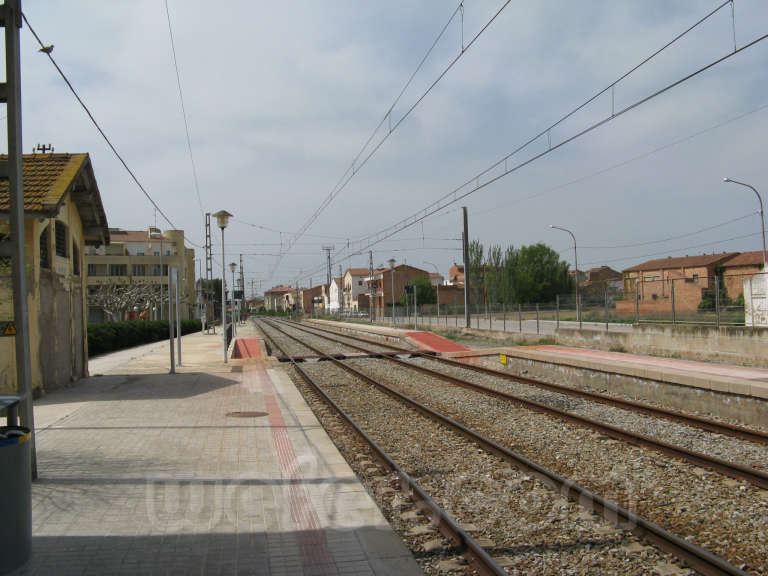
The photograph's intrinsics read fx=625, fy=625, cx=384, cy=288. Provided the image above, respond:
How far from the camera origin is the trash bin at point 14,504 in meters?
3.99

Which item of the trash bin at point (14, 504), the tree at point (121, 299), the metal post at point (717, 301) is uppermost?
the tree at point (121, 299)

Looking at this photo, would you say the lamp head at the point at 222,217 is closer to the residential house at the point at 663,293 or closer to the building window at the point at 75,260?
the building window at the point at 75,260

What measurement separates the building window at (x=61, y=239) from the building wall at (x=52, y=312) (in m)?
0.09

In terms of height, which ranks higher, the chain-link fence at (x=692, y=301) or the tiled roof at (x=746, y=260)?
the tiled roof at (x=746, y=260)

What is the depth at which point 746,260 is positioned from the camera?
6475 centimetres

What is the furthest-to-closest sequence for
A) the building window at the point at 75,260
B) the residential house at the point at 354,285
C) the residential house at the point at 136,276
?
1. the residential house at the point at 354,285
2. the residential house at the point at 136,276
3. the building window at the point at 75,260

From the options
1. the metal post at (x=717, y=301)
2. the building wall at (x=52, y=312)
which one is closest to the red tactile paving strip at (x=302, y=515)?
the building wall at (x=52, y=312)

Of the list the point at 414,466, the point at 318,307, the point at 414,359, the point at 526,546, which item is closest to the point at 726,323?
the point at 414,359

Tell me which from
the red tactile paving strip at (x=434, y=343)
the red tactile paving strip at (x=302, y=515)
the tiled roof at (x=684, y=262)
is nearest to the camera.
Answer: the red tactile paving strip at (x=302, y=515)

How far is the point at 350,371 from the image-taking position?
17781 millimetres

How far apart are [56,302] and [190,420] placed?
574 cm

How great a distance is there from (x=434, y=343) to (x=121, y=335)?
17.1 meters

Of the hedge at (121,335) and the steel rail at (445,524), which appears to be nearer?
the steel rail at (445,524)

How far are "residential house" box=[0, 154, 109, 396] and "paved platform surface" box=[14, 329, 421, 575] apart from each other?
2073 millimetres
